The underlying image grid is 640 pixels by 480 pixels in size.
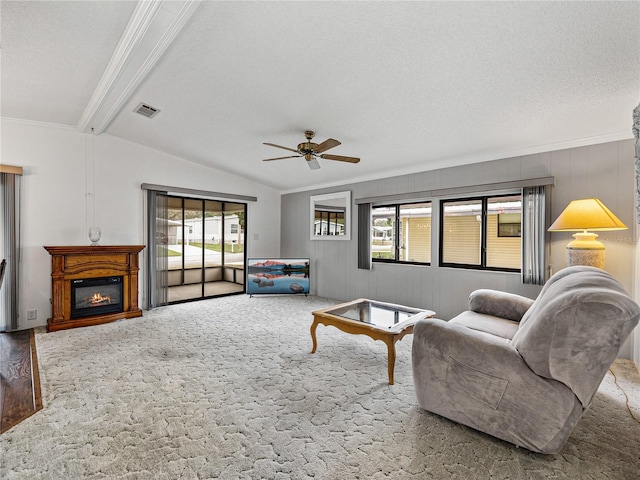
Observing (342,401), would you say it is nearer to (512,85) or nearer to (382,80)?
(382,80)

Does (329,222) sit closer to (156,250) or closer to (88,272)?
(156,250)

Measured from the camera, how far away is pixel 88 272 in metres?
4.15

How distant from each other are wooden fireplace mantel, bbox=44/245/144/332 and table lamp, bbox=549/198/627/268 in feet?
17.0

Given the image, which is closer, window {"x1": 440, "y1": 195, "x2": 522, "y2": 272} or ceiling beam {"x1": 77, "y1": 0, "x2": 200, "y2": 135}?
ceiling beam {"x1": 77, "y1": 0, "x2": 200, "y2": 135}

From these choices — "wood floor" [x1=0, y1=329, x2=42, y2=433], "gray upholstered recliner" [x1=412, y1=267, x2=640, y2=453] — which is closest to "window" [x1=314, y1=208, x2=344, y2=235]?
"gray upholstered recliner" [x1=412, y1=267, x2=640, y2=453]

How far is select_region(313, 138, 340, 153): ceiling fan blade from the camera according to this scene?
9.81ft

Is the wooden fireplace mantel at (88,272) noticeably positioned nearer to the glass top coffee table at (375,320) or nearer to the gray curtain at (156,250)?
the gray curtain at (156,250)

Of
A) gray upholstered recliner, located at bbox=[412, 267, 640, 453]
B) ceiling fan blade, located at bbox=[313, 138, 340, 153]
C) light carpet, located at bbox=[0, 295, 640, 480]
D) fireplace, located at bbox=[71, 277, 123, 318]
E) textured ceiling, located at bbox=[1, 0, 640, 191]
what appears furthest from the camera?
fireplace, located at bbox=[71, 277, 123, 318]

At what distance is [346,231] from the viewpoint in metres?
5.64

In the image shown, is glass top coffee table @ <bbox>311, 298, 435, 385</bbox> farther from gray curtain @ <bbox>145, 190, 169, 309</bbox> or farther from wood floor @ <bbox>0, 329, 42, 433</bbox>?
gray curtain @ <bbox>145, 190, 169, 309</bbox>

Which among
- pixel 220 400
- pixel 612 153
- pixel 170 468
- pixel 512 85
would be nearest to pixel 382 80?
pixel 512 85

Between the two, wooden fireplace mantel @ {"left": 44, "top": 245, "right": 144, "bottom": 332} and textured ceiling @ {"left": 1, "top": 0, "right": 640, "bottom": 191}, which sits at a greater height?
textured ceiling @ {"left": 1, "top": 0, "right": 640, "bottom": 191}

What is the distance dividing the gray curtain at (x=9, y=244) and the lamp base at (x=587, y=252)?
250 inches

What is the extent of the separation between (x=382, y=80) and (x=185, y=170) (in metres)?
4.02
